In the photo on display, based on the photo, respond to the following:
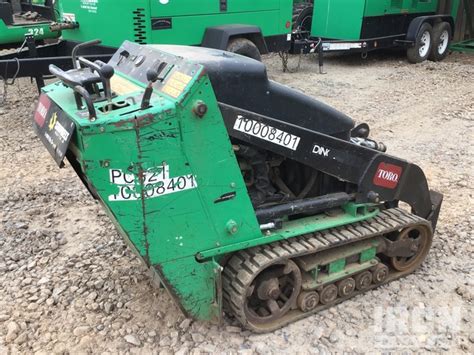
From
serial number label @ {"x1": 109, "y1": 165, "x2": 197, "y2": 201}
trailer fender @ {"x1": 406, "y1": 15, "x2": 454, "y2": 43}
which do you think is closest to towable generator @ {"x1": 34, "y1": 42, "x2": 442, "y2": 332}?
serial number label @ {"x1": 109, "y1": 165, "x2": 197, "y2": 201}

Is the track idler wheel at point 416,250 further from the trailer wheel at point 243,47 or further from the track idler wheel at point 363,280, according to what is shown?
the trailer wheel at point 243,47

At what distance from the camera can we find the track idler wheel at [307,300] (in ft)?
10.3

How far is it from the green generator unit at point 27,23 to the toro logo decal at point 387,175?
6092mm

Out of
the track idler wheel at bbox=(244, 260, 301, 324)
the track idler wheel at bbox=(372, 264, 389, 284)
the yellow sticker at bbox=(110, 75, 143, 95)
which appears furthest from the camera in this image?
the track idler wheel at bbox=(372, 264, 389, 284)

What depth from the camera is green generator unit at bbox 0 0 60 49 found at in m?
7.54

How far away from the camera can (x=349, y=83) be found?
9523mm

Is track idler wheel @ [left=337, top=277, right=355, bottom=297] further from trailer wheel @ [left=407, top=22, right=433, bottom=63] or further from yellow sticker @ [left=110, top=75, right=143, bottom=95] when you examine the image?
trailer wheel @ [left=407, top=22, right=433, bottom=63]

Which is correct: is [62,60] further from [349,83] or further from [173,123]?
[349,83]

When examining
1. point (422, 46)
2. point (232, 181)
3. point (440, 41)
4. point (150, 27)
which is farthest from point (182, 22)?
point (440, 41)

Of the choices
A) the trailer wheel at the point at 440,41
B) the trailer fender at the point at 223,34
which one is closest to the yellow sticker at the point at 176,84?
the trailer fender at the point at 223,34

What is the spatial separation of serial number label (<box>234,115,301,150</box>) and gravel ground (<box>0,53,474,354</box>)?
45.6 inches

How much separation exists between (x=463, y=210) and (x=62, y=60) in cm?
497

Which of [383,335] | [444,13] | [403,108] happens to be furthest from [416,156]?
[444,13]

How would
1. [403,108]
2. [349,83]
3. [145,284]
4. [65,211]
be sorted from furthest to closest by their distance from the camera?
[349,83] < [403,108] < [65,211] < [145,284]
